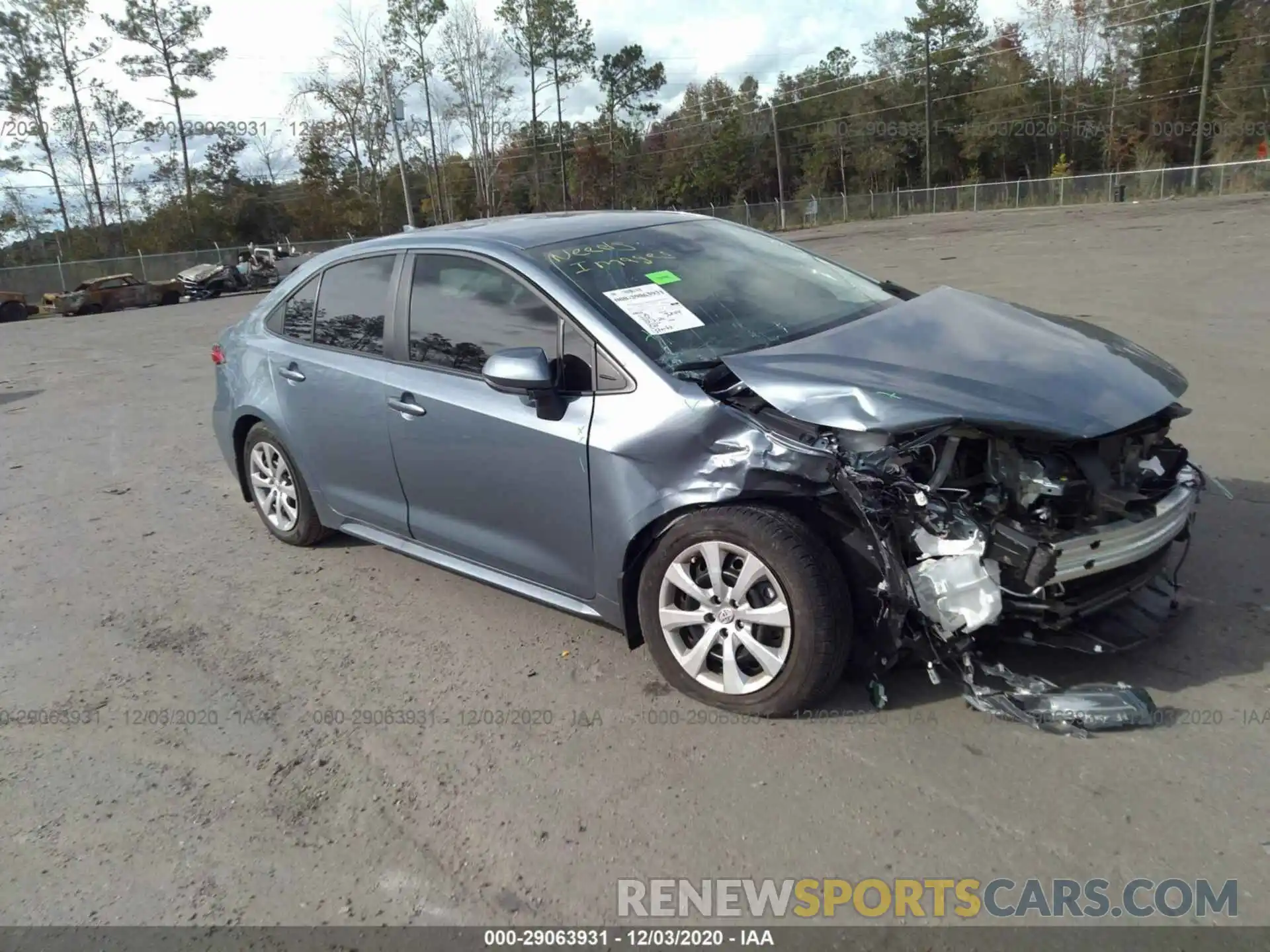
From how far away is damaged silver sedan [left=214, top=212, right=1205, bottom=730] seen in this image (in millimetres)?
3168

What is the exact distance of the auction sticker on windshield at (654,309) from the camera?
3736 millimetres

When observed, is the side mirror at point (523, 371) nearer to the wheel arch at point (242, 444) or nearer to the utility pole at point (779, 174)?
the wheel arch at point (242, 444)

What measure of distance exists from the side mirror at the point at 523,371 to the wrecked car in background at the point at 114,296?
33.7m

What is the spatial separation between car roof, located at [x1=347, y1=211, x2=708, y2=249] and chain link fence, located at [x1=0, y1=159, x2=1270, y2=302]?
32683 mm

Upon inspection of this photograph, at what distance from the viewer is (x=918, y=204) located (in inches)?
2119

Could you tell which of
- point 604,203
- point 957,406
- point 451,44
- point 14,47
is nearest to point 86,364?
point 957,406

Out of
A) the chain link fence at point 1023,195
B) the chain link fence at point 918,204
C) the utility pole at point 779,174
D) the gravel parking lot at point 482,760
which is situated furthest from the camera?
the utility pole at point 779,174

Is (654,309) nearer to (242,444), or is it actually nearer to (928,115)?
(242,444)

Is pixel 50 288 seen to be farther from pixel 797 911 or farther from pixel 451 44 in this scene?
pixel 797 911

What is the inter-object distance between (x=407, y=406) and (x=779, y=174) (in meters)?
67.8

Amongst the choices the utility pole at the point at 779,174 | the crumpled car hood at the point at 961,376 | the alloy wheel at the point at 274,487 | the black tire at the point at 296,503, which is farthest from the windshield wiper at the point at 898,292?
the utility pole at the point at 779,174

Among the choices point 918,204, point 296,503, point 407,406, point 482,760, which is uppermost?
point 918,204

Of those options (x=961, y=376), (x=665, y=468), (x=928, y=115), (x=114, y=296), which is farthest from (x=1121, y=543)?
(x=928, y=115)

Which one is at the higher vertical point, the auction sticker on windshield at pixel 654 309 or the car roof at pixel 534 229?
the car roof at pixel 534 229
